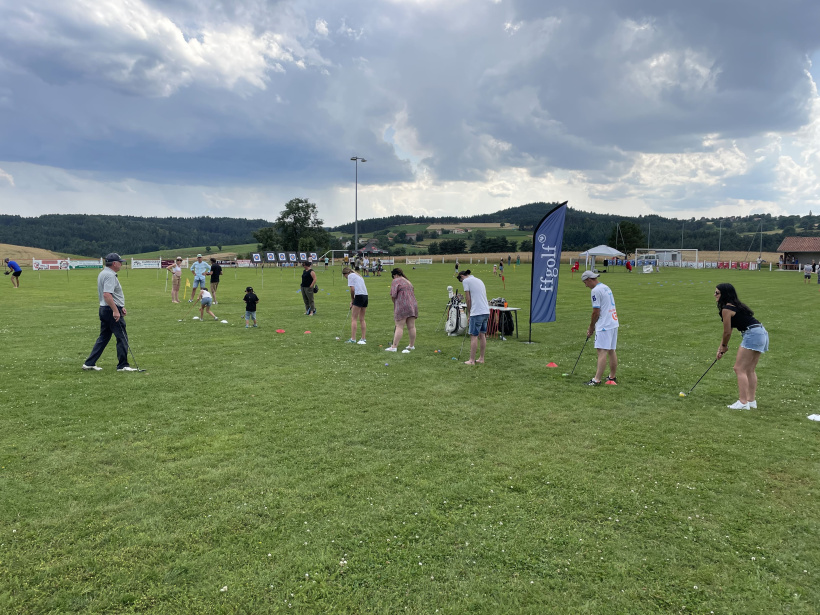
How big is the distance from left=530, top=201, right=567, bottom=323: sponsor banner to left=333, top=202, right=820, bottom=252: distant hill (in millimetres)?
91424

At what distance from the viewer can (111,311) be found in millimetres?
9289

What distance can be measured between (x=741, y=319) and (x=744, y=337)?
27 centimetres

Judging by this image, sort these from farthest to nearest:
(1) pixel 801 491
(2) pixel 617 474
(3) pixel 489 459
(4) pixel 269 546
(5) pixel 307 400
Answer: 1. (5) pixel 307 400
2. (3) pixel 489 459
3. (2) pixel 617 474
4. (1) pixel 801 491
5. (4) pixel 269 546

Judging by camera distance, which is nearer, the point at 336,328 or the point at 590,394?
the point at 590,394

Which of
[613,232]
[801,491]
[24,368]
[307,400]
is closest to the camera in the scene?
[801,491]

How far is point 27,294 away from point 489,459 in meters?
28.9

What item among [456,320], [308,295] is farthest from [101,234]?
[456,320]

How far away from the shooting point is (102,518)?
427 cm

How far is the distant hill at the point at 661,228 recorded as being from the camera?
417 feet

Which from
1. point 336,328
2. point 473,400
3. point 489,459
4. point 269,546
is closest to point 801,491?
point 489,459

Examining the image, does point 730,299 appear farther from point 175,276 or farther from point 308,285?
point 175,276

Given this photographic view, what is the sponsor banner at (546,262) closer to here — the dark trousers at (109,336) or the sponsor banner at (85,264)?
the dark trousers at (109,336)

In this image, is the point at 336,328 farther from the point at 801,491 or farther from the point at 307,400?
the point at 801,491

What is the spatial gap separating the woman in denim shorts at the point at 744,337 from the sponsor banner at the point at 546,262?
509 centimetres
